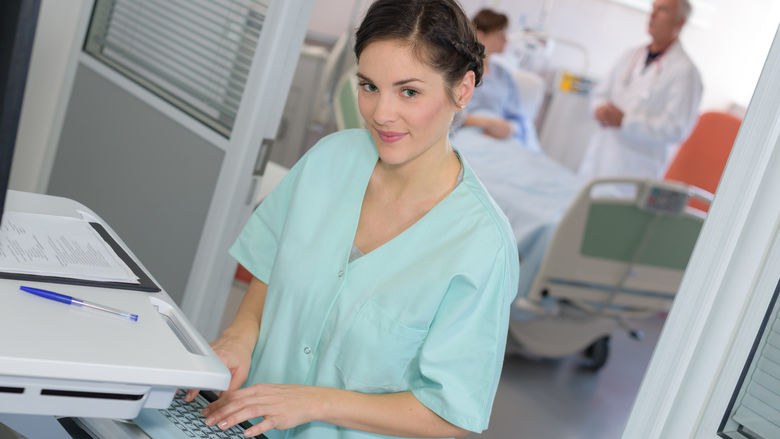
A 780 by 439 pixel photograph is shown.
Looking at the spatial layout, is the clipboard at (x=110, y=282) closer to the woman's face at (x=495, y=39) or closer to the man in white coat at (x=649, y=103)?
the woman's face at (x=495, y=39)

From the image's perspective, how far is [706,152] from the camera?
18.0ft

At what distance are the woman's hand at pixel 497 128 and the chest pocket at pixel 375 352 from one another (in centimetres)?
370

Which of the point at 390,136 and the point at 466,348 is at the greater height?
the point at 390,136

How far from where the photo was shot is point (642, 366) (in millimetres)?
4578

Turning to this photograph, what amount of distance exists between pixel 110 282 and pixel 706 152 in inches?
200

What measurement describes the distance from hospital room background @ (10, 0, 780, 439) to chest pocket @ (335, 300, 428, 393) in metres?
0.89

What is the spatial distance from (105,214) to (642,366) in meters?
3.17

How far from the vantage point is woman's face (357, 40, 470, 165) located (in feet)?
4.13

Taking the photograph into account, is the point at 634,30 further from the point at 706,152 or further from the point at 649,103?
the point at 649,103

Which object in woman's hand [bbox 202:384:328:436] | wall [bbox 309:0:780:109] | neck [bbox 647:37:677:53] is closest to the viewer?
woman's hand [bbox 202:384:328:436]

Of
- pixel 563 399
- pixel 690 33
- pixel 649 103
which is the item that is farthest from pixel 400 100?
pixel 690 33

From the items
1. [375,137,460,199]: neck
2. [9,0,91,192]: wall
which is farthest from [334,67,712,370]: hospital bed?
[375,137,460,199]: neck

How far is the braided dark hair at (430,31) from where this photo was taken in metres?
1.26

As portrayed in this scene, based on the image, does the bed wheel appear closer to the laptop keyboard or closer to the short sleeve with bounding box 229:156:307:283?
the short sleeve with bounding box 229:156:307:283
